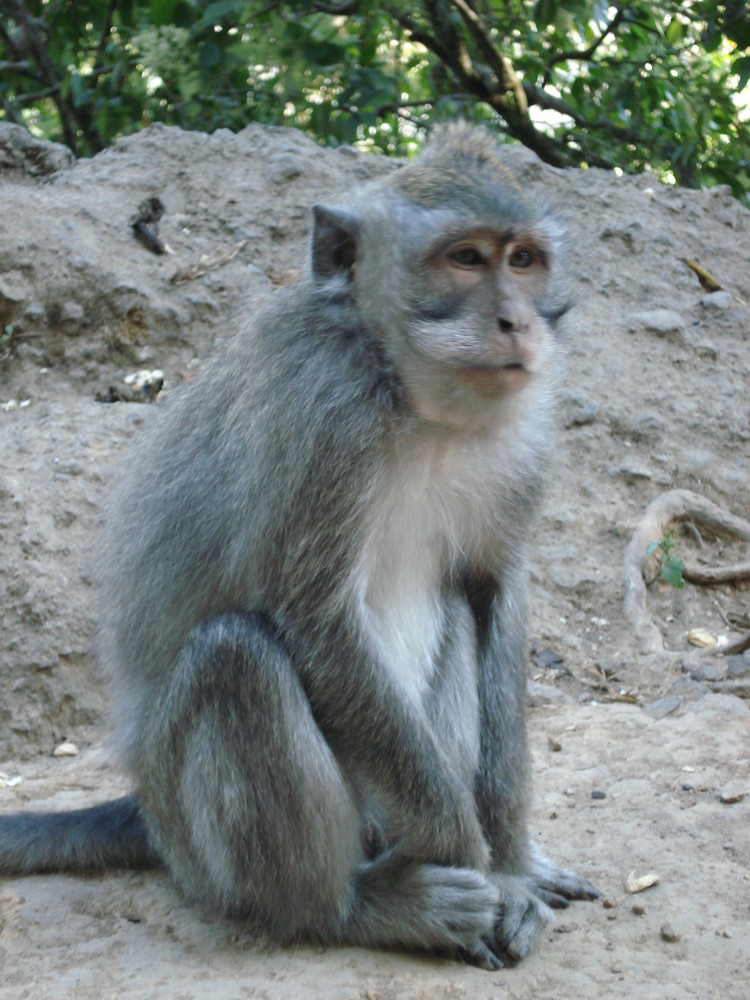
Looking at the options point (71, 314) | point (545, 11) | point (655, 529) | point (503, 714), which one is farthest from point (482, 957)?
point (545, 11)

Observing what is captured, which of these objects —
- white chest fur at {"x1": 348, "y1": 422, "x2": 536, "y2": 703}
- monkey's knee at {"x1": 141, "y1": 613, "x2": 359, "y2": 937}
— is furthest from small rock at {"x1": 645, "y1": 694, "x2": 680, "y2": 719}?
monkey's knee at {"x1": 141, "y1": 613, "x2": 359, "y2": 937}

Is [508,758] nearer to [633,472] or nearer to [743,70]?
[633,472]

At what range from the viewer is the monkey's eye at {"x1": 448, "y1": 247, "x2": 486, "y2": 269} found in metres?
3.61

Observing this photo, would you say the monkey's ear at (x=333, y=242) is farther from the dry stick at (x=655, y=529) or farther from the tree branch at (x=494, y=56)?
the tree branch at (x=494, y=56)

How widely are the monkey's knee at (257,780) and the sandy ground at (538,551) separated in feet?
0.70

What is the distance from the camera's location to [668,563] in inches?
255

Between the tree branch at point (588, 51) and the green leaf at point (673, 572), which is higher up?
the tree branch at point (588, 51)

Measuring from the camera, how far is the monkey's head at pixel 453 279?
3.53 m

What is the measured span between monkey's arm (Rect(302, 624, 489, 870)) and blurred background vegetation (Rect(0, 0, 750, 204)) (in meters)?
5.55

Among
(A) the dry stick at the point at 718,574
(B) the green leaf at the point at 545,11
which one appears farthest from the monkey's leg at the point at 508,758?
(B) the green leaf at the point at 545,11

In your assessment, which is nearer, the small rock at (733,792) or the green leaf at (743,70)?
the small rock at (733,792)

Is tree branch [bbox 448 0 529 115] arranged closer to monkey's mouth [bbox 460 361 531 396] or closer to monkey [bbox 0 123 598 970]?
monkey [bbox 0 123 598 970]

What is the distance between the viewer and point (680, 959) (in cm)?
362

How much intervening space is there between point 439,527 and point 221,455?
0.79 metres
